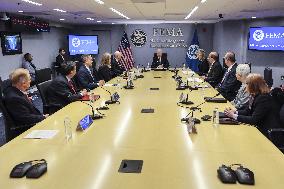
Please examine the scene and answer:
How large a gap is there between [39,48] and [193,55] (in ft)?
22.0

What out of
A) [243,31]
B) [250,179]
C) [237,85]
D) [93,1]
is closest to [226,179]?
[250,179]

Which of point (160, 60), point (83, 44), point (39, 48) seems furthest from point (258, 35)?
point (39, 48)

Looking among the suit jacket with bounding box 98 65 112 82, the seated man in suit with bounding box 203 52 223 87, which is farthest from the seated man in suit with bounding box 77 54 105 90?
the seated man in suit with bounding box 203 52 223 87

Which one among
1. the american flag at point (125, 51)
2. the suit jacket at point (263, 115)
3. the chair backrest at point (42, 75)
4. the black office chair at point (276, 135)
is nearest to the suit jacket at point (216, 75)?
the chair backrest at point (42, 75)

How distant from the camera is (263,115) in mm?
3256

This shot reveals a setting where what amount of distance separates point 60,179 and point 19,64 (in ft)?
28.3

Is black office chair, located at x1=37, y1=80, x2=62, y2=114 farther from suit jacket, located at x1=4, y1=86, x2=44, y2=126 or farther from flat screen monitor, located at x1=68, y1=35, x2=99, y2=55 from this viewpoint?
flat screen monitor, located at x1=68, y1=35, x2=99, y2=55

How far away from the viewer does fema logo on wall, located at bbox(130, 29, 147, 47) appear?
14273mm

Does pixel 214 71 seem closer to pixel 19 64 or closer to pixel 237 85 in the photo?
pixel 237 85

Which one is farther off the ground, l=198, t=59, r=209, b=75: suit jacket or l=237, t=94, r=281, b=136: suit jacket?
l=198, t=59, r=209, b=75: suit jacket

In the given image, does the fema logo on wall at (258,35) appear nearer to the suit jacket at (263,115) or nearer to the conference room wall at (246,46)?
the conference room wall at (246,46)

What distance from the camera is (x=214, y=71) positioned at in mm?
7609

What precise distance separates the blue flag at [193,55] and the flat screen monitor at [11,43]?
293 inches

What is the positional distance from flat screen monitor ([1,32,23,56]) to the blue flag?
7438 mm
